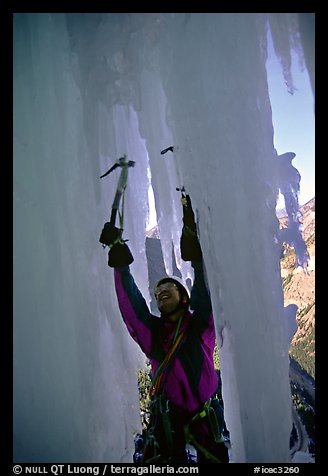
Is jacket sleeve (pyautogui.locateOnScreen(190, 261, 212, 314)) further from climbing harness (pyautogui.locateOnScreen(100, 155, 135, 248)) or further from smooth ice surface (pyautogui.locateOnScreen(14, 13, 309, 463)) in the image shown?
climbing harness (pyautogui.locateOnScreen(100, 155, 135, 248))

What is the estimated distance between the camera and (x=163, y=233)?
2359 mm

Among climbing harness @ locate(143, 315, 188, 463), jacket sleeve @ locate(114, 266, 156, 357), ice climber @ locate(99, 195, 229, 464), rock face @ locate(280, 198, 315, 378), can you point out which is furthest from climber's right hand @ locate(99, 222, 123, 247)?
rock face @ locate(280, 198, 315, 378)

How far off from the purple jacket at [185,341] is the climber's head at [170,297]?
0.05 meters

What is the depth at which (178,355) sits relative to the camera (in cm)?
168

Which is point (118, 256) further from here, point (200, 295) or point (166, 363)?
point (166, 363)

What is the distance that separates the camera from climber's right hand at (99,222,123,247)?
1.69 m

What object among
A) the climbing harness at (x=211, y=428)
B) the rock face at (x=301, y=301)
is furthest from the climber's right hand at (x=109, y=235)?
the rock face at (x=301, y=301)

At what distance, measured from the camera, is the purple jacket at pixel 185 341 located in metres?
1.66

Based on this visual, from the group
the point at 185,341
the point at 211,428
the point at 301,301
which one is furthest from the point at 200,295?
the point at 301,301

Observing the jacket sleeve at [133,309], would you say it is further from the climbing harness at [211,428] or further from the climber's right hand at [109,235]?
the climbing harness at [211,428]

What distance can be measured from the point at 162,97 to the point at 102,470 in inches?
70.0

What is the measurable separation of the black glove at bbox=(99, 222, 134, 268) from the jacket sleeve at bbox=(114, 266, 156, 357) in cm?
3
